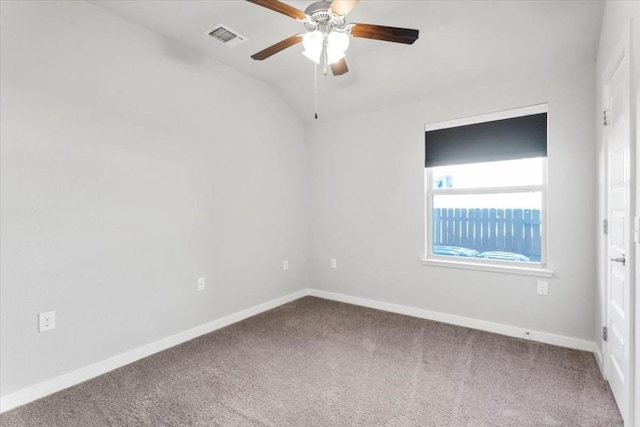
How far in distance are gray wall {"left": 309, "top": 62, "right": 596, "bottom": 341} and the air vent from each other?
5.29ft

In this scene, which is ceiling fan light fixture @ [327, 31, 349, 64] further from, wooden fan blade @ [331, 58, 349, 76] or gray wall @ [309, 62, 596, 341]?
gray wall @ [309, 62, 596, 341]

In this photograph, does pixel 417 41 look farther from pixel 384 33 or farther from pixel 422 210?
pixel 422 210

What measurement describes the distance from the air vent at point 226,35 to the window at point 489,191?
2033 mm

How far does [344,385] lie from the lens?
222 cm

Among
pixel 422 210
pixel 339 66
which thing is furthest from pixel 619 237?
pixel 339 66

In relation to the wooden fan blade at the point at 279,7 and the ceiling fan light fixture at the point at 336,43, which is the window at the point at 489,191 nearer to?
the ceiling fan light fixture at the point at 336,43

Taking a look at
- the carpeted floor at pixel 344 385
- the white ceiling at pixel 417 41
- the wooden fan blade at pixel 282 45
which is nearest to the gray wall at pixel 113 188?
the white ceiling at pixel 417 41

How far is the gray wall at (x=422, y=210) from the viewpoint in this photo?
8.80 ft

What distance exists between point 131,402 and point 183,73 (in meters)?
2.60

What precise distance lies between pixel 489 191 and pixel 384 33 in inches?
77.2

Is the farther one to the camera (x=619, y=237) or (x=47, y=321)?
(x=47, y=321)

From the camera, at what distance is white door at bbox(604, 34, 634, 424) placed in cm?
162

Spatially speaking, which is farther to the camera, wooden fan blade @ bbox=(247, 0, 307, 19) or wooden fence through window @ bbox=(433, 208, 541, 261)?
wooden fence through window @ bbox=(433, 208, 541, 261)

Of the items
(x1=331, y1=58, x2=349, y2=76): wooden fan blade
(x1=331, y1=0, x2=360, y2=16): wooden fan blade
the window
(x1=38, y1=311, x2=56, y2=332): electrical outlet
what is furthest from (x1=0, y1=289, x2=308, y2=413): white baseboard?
(x1=331, y1=0, x2=360, y2=16): wooden fan blade
